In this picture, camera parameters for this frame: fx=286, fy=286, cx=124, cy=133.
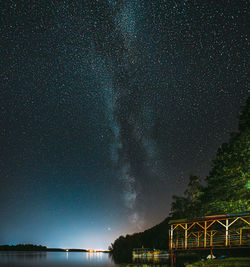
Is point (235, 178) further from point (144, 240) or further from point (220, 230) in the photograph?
point (144, 240)

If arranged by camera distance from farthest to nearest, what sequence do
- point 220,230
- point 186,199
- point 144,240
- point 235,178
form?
point 144,240, point 186,199, point 235,178, point 220,230

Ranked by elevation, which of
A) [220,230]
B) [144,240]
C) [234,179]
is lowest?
→ [144,240]

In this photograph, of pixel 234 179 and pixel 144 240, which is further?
pixel 144 240

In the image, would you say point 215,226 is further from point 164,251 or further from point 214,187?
point 164,251

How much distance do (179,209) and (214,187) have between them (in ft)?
103

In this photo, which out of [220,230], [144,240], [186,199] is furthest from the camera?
[144,240]

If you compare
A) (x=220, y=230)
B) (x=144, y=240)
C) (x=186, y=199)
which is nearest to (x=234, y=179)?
(x=220, y=230)

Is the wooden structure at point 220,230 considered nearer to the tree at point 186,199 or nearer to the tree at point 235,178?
the tree at point 235,178

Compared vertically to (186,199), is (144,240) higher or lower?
lower

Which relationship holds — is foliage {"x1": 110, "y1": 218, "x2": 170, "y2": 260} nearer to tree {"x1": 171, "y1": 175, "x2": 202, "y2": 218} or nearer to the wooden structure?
tree {"x1": 171, "y1": 175, "x2": 202, "y2": 218}

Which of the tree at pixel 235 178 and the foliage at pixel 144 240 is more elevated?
the tree at pixel 235 178

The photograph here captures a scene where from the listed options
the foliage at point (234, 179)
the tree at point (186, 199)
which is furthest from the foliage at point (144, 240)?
the foliage at point (234, 179)

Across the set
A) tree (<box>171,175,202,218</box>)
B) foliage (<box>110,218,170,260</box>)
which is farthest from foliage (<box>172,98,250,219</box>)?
foliage (<box>110,218,170,260</box>)

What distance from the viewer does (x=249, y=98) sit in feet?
89.2
